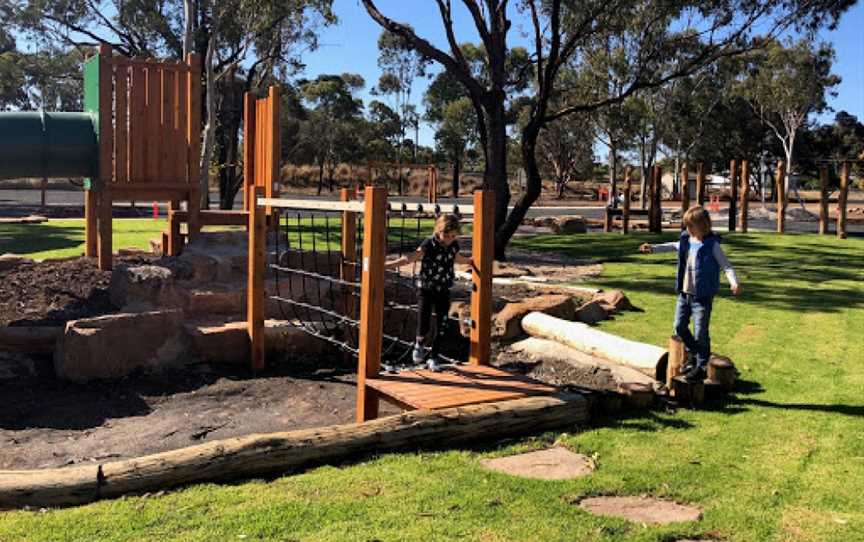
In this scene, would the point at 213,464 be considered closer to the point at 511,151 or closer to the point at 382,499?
the point at 382,499

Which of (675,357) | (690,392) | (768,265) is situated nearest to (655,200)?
(768,265)

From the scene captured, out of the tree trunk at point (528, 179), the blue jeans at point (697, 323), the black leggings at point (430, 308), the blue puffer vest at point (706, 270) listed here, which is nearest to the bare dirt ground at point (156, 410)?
the black leggings at point (430, 308)

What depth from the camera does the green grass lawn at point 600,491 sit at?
13.0ft

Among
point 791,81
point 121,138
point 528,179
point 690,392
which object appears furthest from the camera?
point 791,81

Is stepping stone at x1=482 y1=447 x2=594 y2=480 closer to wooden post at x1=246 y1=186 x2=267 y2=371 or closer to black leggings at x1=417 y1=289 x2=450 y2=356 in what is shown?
black leggings at x1=417 y1=289 x2=450 y2=356

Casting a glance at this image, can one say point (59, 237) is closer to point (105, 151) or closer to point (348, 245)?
point (105, 151)

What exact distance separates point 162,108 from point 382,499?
25.1ft

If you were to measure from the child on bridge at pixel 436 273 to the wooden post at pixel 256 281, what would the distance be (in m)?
1.91

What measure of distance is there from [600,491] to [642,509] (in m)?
0.28

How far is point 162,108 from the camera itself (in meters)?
10.6

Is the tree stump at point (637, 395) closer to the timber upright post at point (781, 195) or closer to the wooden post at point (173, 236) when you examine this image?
the wooden post at point (173, 236)

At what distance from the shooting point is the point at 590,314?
957cm

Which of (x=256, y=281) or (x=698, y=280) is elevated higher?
(x=698, y=280)

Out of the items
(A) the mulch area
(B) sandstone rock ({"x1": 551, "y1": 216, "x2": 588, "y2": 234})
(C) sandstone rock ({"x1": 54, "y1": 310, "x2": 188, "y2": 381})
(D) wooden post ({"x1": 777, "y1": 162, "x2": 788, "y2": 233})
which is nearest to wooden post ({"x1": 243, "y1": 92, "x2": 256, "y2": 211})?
(A) the mulch area
